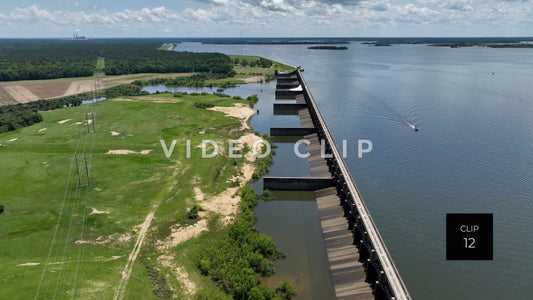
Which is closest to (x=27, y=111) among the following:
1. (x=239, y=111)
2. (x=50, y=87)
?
(x=50, y=87)

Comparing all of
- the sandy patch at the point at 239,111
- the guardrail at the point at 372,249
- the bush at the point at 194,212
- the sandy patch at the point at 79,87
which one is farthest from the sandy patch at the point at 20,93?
the guardrail at the point at 372,249

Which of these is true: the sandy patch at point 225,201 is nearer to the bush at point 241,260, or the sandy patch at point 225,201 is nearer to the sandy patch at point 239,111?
the bush at point 241,260

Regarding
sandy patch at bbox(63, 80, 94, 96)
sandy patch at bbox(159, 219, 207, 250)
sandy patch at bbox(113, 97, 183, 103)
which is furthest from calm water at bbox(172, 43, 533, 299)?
sandy patch at bbox(63, 80, 94, 96)

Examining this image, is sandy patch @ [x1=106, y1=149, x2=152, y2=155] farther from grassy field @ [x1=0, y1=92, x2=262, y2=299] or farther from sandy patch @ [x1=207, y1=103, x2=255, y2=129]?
sandy patch @ [x1=207, y1=103, x2=255, y2=129]

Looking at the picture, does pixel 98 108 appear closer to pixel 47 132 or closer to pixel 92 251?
pixel 47 132

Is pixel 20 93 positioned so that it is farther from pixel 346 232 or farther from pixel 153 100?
pixel 346 232

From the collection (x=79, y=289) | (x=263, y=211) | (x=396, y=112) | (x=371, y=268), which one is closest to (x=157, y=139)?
(x=263, y=211)
